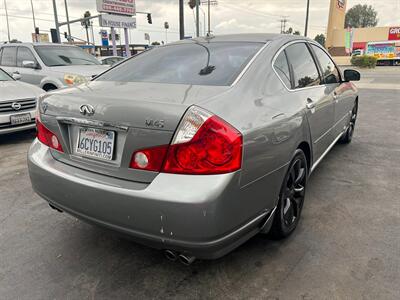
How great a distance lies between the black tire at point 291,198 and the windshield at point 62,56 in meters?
7.01

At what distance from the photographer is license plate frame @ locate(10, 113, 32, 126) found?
18.3 feet

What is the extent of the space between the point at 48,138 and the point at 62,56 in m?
6.67

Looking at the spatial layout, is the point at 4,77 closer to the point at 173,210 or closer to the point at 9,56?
the point at 9,56

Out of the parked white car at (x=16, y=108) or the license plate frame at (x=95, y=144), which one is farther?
the parked white car at (x=16, y=108)

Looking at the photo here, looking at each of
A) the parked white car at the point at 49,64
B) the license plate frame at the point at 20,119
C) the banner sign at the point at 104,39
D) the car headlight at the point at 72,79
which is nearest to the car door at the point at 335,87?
the license plate frame at the point at 20,119

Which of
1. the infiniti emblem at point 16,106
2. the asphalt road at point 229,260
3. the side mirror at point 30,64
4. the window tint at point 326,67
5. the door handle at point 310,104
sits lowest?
the asphalt road at point 229,260

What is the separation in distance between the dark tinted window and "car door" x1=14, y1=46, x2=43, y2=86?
6530 millimetres

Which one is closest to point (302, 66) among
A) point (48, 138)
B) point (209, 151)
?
point (209, 151)

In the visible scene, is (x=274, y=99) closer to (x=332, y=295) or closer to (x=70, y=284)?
(x=332, y=295)

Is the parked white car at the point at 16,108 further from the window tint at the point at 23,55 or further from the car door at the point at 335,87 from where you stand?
the car door at the point at 335,87

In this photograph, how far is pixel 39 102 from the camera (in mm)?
2451

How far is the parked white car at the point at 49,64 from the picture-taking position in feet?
24.3

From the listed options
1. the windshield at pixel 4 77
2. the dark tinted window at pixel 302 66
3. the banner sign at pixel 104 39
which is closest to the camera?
the dark tinted window at pixel 302 66

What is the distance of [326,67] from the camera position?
374cm
